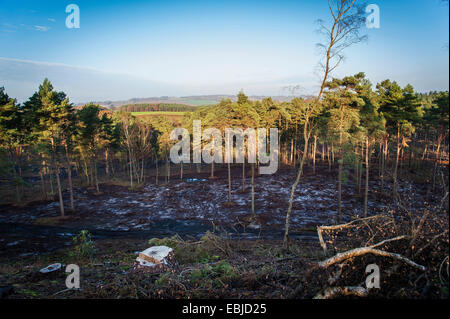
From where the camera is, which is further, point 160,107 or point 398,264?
point 160,107

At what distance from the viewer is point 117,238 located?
56.0ft

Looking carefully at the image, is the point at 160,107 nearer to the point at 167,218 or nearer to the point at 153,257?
the point at 167,218

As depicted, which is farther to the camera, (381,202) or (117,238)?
(381,202)

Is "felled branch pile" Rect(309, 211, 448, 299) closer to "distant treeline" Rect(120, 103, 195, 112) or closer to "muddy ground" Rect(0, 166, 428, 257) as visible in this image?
"muddy ground" Rect(0, 166, 428, 257)

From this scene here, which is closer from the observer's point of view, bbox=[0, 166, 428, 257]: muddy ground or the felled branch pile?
the felled branch pile

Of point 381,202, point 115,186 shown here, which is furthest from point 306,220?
point 115,186

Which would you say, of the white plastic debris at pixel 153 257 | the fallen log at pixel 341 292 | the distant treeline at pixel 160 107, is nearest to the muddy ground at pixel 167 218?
the white plastic debris at pixel 153 257

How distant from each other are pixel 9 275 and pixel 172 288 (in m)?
7.14

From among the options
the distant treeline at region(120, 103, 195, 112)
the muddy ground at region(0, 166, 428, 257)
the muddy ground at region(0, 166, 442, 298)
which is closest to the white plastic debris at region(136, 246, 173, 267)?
the muddy ground at region(0, 166, 442, 298)

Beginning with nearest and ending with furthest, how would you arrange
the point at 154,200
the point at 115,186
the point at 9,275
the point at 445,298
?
the point at 445,298
the point at 9,275
the point at 154,200
the point at 115,186

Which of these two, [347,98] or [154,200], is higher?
[347,98]

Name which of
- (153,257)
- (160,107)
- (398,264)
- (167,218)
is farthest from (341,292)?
(160,107)
